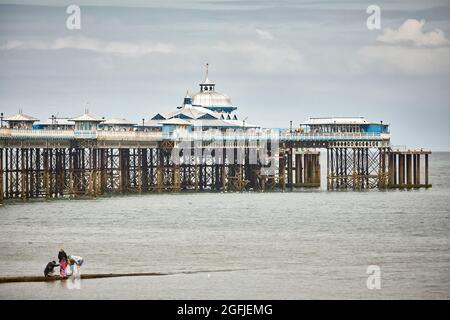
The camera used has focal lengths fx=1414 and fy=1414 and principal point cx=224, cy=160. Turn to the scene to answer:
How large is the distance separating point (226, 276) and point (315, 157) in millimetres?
79539

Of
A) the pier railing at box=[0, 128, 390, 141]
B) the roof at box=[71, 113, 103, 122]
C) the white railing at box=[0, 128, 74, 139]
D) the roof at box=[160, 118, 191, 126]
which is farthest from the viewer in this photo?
the roof at box=[160, 118, 191, 126]

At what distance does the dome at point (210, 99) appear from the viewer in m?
154

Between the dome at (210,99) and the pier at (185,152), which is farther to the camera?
the dome at (210,99)

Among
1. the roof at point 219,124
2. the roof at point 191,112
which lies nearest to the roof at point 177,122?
the roof at point 219,124

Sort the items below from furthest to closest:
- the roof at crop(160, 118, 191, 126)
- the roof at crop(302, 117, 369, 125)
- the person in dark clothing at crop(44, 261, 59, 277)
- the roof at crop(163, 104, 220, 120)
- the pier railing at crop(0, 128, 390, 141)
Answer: the roof at crop(163, 104, 220, 120) → the roof at crop(302, 117, 369, 125) → the roof at crop(160, 118, 191, 126) → the pier railing at crop(0, 128, 390, 141) → the person in dark clothing at crop(44, 261, 59, 277)

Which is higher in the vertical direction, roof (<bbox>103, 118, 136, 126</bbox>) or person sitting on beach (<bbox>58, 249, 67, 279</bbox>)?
roof (<bbox>103, 118, 136, 126</bbox>)

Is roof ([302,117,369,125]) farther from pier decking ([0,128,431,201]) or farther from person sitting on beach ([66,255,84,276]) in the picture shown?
person sitting on beach ([66,255,84,276])

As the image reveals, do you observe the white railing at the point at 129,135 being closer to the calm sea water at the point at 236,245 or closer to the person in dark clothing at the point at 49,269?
the calm sea water at the point at 236,245

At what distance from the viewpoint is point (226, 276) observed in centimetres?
6266

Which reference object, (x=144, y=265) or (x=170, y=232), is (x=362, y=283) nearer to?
(x=144, y=265)

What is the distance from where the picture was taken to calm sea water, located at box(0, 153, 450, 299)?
5912 centimetres

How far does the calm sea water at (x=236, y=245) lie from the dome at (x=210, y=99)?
36.4 meters

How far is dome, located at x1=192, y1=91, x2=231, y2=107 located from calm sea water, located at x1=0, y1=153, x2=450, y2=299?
36.4 metres

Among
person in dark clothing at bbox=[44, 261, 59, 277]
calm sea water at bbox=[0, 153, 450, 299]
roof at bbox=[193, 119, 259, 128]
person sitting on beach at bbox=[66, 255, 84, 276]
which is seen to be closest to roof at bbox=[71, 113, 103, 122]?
calm sea water at bbox=[0, 153, 450, 299]
